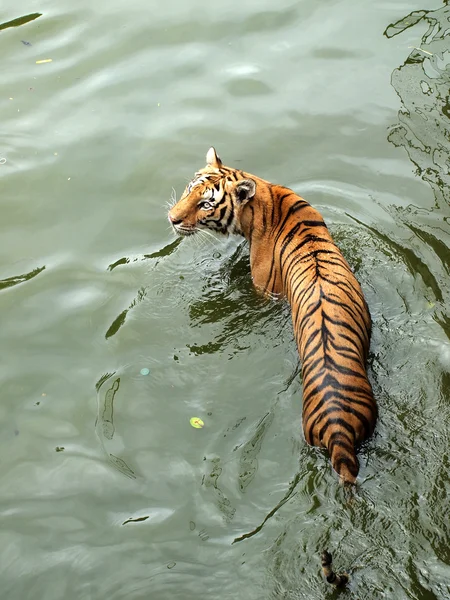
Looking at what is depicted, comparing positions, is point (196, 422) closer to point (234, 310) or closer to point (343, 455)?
point (234, 310)

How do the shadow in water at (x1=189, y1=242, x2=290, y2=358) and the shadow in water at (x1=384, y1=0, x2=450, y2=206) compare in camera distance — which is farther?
the shadow in water at (x1=384, y1=0, x2=450, y2=206)

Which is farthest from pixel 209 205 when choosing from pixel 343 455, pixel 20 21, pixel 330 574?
pixel 20 21

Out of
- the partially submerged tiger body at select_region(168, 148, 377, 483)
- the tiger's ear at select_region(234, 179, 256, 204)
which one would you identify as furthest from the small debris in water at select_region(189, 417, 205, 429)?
the tiger's ear at select_region(234, 179, 256, 204)

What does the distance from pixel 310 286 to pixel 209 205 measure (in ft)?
3.20

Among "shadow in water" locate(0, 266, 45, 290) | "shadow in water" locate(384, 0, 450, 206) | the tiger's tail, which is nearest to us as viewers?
the tiger's tail

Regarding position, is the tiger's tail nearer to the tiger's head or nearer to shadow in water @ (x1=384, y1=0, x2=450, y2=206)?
the tiger's head

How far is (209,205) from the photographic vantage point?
14.1ft

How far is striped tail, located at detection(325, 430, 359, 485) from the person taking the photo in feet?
10.1

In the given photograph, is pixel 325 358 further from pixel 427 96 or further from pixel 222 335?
pixel 427 96

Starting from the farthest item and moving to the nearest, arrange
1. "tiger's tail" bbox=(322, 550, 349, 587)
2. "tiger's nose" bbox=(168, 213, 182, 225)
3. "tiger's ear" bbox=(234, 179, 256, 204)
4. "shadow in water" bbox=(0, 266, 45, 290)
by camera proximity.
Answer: "shadow in water" bbox=(0, 266, 45, 290) → "tiger's nose" bbox=(168, 213, 182, 225) → "tiger's ear" bbox=(234, 179, 256, 204) → "tiger's tail" bbox=(322, 550, 349, 587)

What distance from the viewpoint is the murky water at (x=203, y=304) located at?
3.17 m

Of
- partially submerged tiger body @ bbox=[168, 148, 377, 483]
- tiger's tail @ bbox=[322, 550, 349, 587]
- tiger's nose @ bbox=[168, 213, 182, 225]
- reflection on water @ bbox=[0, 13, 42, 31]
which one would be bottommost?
tiger's tail @ bbox=[322, 550, 349, 587]

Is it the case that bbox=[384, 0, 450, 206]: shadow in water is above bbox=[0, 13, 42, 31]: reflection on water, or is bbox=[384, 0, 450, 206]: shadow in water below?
below

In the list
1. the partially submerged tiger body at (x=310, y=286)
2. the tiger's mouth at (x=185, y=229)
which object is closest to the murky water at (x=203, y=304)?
the partially submerged tiger body at (x=310, y=286)
